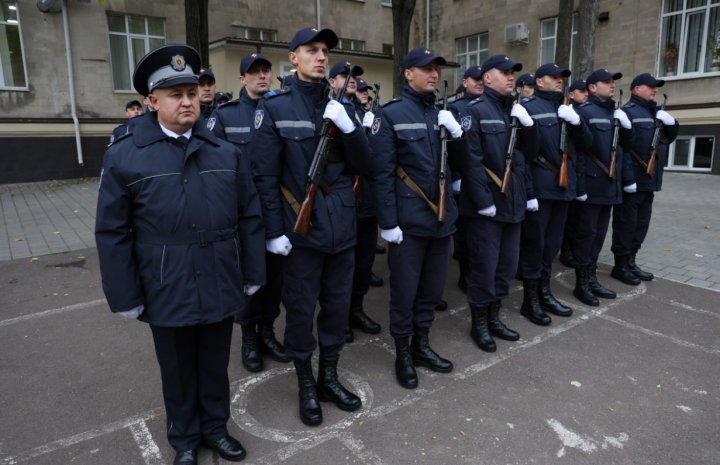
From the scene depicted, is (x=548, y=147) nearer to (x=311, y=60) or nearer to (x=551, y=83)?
(x=551, y=83)

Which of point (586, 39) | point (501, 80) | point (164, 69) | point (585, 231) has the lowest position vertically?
point (585, 231)

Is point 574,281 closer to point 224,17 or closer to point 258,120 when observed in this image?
point 258,120

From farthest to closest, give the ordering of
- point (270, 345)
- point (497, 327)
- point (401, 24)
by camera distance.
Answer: point (401, 24)
point (497, 327)
point (270, 345)

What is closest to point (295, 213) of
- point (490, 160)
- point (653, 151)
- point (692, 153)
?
point (490, 160)

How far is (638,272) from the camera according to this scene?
586 centimetres

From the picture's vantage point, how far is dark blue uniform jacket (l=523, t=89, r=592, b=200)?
472 cm

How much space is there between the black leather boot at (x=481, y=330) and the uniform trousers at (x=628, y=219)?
2.37m

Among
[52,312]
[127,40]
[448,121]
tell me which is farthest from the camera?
[127,40]

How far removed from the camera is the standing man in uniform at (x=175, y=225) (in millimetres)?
2377

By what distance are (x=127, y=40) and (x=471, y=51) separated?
12.9m

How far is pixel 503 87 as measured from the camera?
13.6ft

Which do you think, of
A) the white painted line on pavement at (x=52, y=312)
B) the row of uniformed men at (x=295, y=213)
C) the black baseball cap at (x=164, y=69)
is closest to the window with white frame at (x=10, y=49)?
the white painted line on pavement at (x=52, y=312)

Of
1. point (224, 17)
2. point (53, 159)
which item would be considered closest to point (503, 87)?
point (53, 159)

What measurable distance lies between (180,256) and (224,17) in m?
16.7
